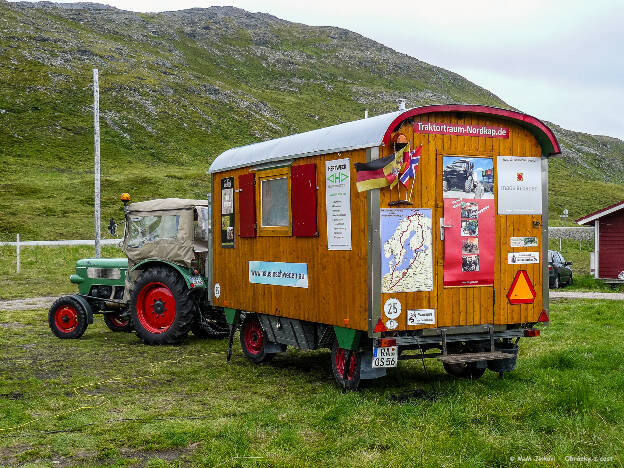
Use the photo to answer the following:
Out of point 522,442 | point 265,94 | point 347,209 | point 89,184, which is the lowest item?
point 522,442

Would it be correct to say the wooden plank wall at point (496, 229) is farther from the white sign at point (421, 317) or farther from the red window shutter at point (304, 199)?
the red window shutter at point (304, 199)

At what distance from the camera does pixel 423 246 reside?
833 cm

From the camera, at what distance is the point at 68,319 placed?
13.8 metres

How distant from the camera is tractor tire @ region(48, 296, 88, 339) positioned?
13586mm

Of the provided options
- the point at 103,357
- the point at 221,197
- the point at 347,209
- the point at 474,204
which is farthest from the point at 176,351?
the point at 474,204

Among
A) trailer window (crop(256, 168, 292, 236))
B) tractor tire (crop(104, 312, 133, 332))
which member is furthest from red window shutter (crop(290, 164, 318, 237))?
tractor tire (crop(104, 312, 133, 332))

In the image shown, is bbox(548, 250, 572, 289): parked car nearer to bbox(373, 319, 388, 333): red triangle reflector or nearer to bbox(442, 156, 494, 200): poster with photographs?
bbox(442, 156, 494, 200): poster with photographs

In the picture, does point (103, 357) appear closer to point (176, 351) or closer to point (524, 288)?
point (176, 351)

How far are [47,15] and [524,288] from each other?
12607 cm

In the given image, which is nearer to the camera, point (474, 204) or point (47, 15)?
point (474, 204)

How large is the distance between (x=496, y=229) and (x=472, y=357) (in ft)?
5.22

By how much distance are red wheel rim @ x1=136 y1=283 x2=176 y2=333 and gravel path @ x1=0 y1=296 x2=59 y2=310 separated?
6336 mm

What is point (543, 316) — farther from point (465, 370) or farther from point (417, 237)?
point (417, 237)

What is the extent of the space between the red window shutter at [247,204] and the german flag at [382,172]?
2741 millimetres
